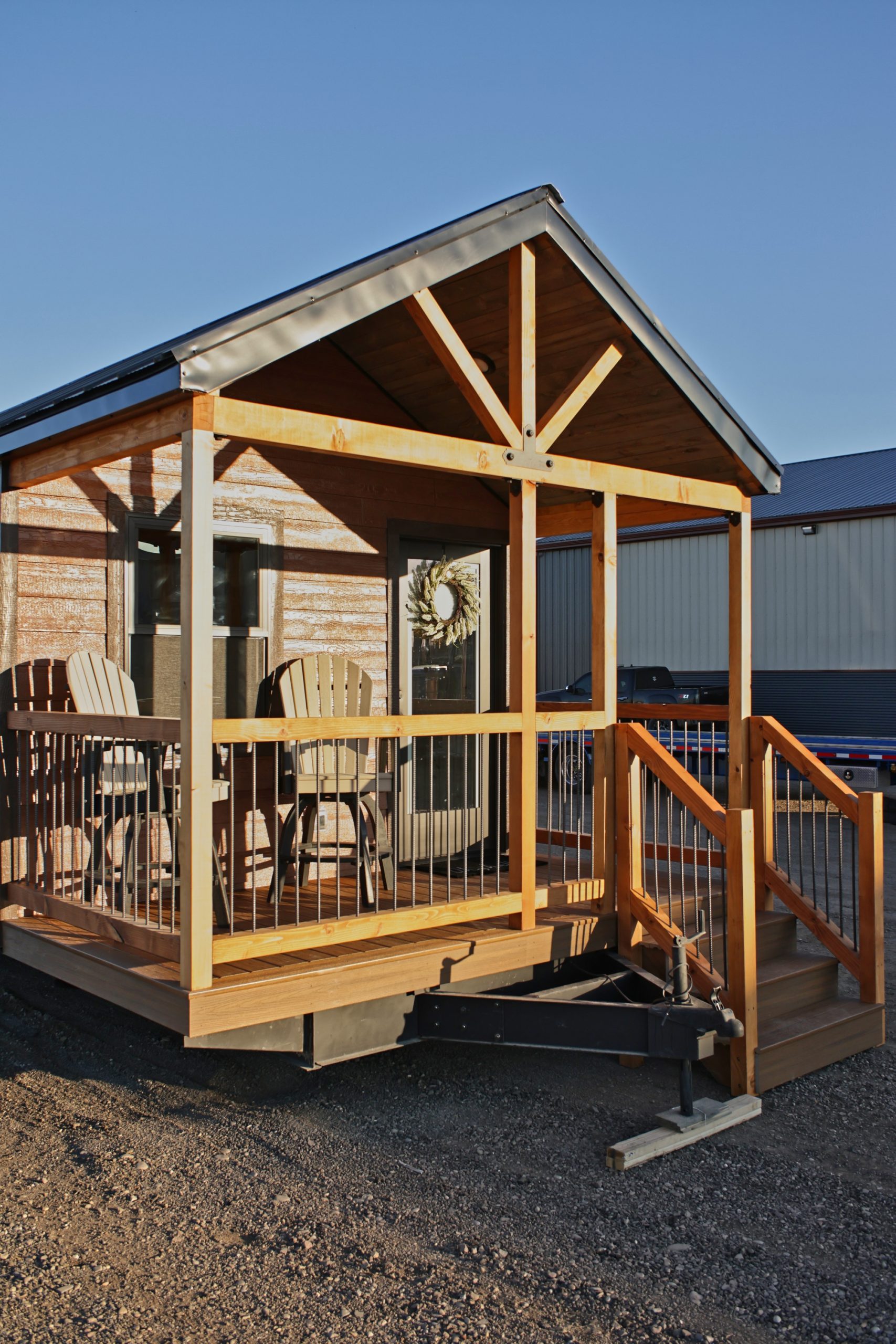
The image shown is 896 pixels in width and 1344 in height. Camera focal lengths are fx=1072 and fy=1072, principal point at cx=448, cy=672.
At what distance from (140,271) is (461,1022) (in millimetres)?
14927

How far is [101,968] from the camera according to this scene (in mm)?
4508

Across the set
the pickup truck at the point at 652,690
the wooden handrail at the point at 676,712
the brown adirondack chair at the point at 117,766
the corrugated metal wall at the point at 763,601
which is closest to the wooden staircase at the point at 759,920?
the wooden handrail at the point at 676,712

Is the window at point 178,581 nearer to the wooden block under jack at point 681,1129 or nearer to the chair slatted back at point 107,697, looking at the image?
the chair slatted back at point 107,697

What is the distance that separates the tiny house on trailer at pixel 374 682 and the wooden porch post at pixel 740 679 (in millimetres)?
25

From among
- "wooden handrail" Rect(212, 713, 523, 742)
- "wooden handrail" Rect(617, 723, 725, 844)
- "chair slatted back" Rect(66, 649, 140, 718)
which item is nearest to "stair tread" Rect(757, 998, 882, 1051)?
"wooden handrail" Rect(617, 723, 725, 844)

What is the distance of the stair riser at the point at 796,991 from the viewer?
5363 millimetres

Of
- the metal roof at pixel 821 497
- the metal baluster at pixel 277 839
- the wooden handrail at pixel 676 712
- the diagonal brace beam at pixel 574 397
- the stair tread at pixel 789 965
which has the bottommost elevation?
the stair tread at pixel 789 965

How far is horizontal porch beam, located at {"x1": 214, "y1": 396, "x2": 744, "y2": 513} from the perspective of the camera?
4055 mm

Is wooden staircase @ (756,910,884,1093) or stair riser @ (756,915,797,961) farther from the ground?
stair riser @ (756,915,797,961)

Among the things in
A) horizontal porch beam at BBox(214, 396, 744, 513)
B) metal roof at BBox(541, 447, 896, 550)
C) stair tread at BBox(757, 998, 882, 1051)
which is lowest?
stair tread at BBox(757, 998, 882, 1051)

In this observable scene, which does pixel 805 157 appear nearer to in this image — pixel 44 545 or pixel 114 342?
pixel 44 545

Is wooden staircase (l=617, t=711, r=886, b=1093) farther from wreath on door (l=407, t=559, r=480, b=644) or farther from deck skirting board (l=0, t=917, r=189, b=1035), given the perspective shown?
deck skirting board (l=0, t=917, r=189, b=1035)

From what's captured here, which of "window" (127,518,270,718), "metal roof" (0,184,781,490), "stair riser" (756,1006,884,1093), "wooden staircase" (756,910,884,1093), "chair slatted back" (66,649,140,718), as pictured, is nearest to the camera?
"metal roof" (0,184,781,490)

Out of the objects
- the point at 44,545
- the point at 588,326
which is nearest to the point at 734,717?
the point at 588,326
